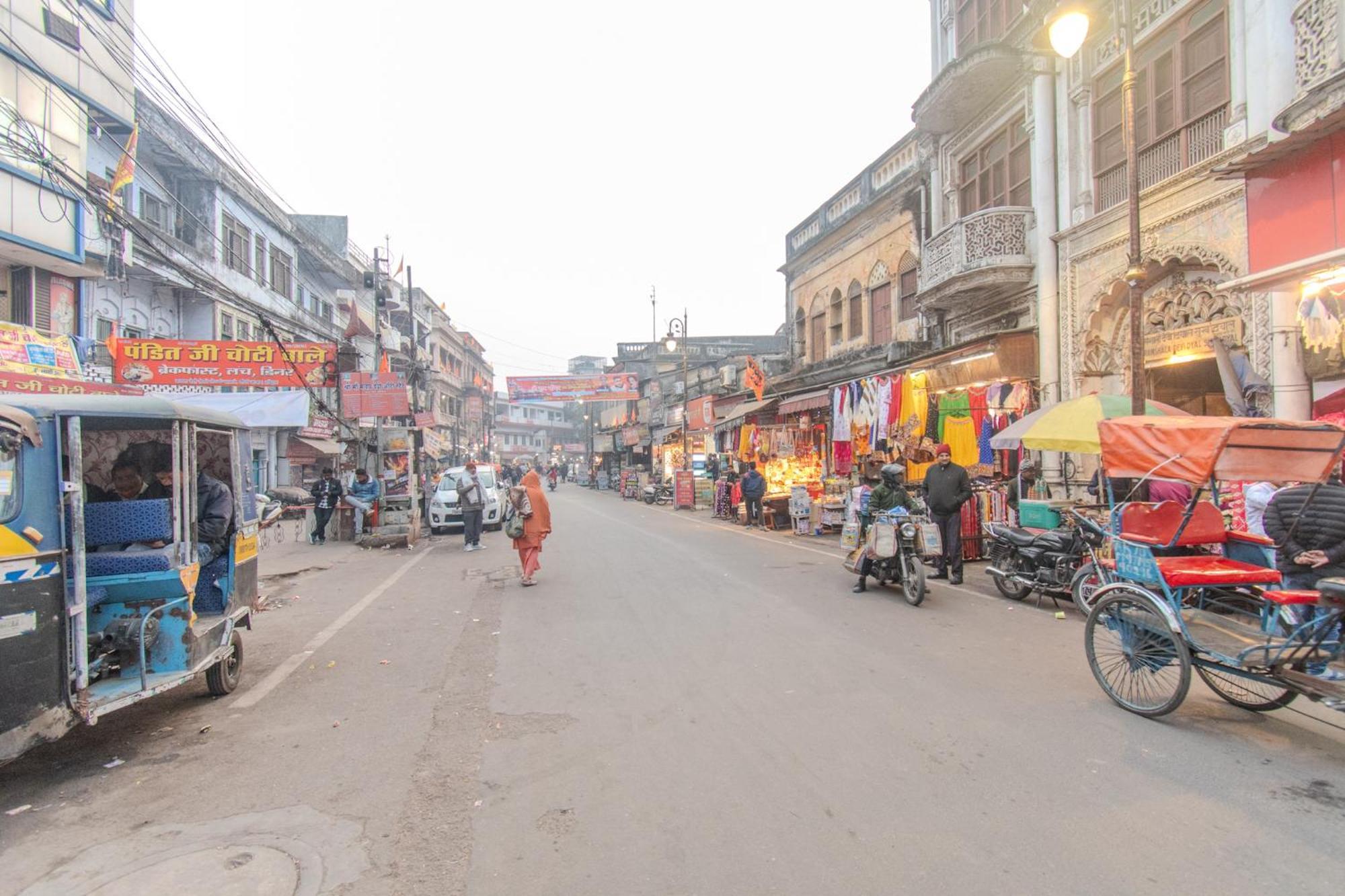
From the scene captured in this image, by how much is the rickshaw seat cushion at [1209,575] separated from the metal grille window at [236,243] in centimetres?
2649

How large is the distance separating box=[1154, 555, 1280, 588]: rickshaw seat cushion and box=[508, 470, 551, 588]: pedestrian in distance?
7.73 meters

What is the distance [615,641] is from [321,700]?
2.66 metres

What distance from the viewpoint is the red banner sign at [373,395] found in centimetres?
1886

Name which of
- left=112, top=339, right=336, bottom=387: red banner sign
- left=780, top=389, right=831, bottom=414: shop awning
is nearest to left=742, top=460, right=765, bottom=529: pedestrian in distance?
left=780, top=389, right=831, bottom=414: shop awning

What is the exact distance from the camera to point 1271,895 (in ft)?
9.32

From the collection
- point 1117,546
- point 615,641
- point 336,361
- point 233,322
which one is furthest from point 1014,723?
point 233,322

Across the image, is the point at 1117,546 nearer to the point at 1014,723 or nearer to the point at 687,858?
the point at 1014,723

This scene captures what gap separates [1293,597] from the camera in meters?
4.31

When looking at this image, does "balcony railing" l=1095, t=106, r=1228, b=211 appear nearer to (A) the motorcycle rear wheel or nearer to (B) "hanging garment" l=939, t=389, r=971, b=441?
(B) "hanging garment" l=939, t=389, r=971, b=441

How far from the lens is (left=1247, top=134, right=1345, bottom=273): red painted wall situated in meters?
8.41

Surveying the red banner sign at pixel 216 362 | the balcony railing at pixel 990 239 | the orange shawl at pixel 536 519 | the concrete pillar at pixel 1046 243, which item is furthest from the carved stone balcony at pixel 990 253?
the red banner sign at pixel 216 362

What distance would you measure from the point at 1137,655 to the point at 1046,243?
1098 centimetres

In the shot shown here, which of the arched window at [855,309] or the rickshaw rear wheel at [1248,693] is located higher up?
the arched window at [855,309]

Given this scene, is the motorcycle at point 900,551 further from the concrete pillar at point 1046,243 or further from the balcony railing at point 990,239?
the balcony railing at point 990,239
